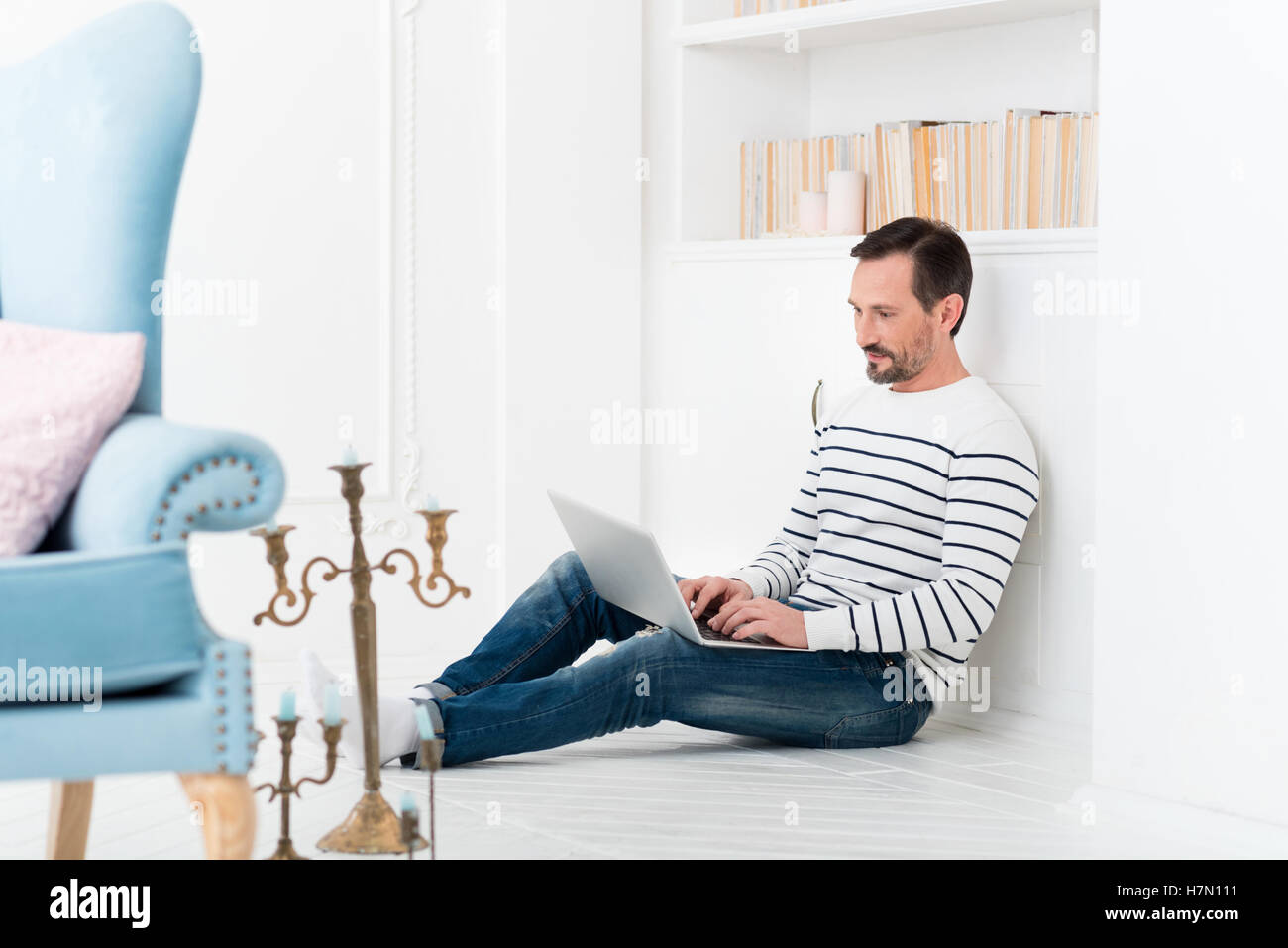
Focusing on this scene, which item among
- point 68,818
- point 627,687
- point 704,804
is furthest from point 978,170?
point 68,818

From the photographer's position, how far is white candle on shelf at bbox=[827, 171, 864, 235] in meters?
3.00

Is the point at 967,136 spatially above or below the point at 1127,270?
above

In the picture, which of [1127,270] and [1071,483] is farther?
[1071,483]

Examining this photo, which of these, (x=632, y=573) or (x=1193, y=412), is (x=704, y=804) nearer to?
(x=632, y=573)

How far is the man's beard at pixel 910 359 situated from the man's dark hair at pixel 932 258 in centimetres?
4

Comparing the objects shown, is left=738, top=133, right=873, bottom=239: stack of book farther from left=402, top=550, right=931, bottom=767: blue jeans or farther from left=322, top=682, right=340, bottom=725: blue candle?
left=322, top=682, right=340, bottom=725: blue candle

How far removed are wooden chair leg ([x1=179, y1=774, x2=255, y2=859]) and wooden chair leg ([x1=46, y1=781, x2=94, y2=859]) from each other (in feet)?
1.19

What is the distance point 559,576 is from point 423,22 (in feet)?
4.22

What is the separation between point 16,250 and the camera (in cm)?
194

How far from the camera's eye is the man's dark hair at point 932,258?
241cm

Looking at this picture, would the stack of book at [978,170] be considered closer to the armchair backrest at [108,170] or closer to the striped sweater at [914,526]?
the striped sweater at [914,526]
